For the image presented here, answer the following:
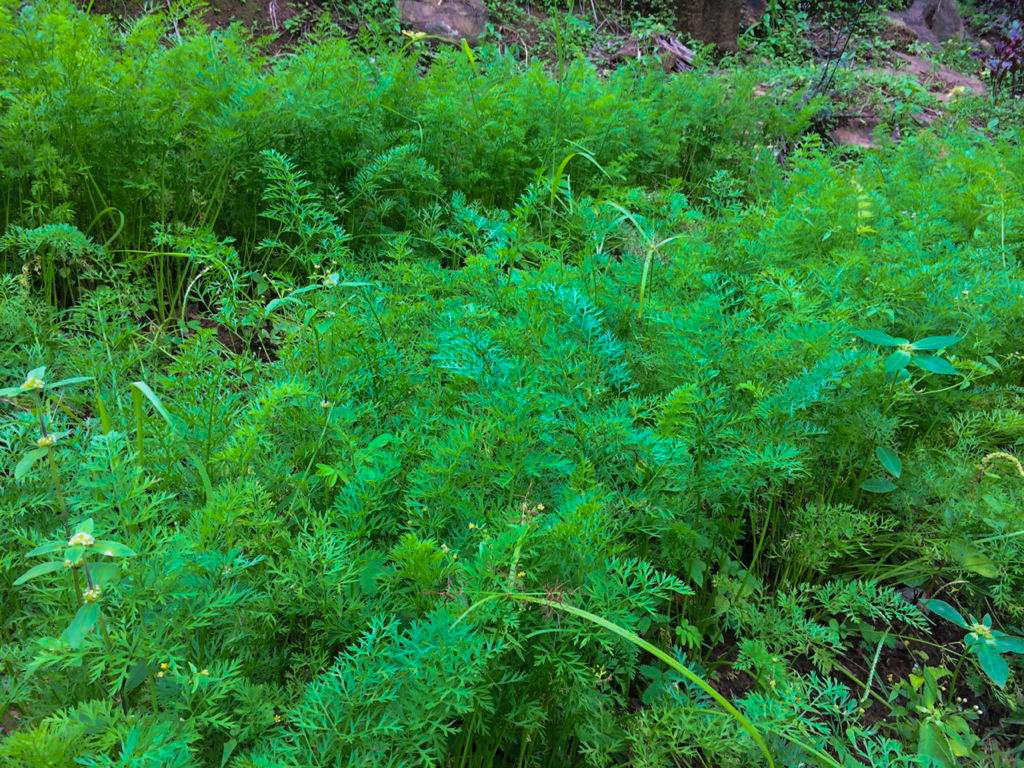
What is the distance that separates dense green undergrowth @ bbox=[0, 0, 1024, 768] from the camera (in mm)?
1365

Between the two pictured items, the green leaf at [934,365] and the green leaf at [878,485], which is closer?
the green leaf at [934,365]

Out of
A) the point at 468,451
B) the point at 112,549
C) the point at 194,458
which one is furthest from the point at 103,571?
the point at 468,451

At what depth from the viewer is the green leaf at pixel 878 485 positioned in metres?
2.22

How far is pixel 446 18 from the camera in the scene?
22.8 ft

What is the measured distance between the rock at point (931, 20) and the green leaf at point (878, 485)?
11046 millimetres

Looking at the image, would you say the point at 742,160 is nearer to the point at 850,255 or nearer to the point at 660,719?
the point at 850,255

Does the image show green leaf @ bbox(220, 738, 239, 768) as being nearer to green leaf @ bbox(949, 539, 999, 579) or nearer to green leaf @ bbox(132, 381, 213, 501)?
green leaf @ bbox(132, 381, 213, 501)

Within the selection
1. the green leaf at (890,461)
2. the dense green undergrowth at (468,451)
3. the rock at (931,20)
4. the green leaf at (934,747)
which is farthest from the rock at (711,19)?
the green leaf at (934,747)

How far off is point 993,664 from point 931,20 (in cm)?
1257

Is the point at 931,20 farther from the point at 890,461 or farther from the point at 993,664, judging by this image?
the point at 993,664

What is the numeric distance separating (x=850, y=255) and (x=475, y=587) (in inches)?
78.3

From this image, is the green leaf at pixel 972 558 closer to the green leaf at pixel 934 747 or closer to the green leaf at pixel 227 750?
the green leaf at pixel 934 747

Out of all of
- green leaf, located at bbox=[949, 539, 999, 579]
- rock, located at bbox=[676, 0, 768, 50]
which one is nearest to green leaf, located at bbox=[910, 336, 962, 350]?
A: green leaf, located at bbox=[949, 539, 999, 579]

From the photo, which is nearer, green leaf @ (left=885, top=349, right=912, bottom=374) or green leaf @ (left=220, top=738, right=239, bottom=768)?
green leaf @ (left=220, top=738, right=239, bottom=768)
